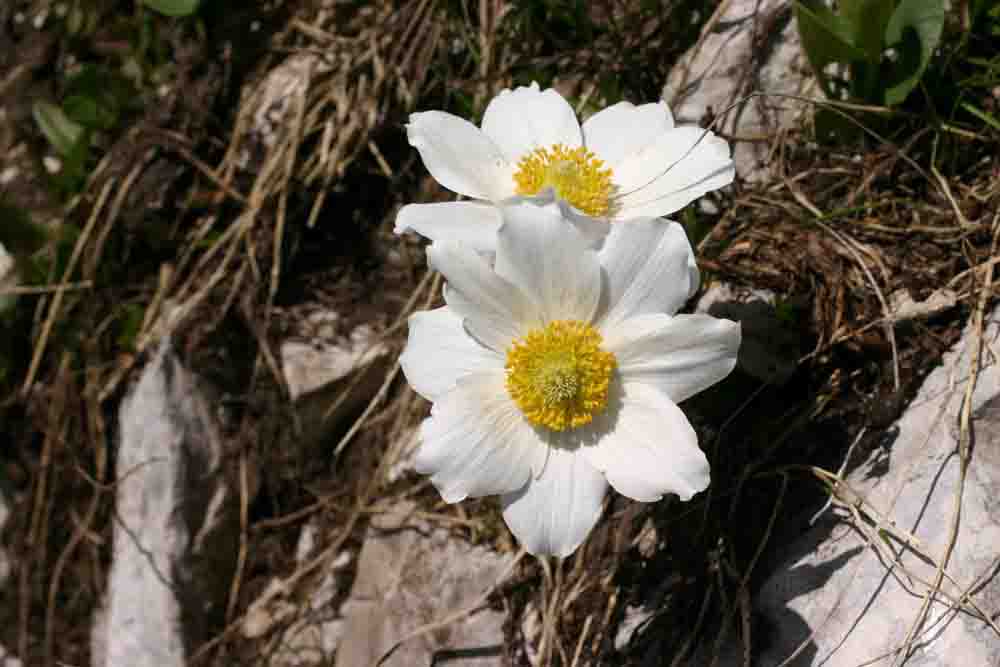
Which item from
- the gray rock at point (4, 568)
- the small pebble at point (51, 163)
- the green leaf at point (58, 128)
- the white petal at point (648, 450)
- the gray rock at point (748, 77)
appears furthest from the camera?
the small pebble at point (51, 163)

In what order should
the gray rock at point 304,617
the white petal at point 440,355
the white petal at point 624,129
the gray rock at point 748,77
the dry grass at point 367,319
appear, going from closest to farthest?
the white petal at point 440,355, the white petal at point 624,129, the dry grass at point 367,319, the gray rock at point 748,77, the gray rock at point 304,617

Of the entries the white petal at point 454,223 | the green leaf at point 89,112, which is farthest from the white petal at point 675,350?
the green leaf at point 89,112

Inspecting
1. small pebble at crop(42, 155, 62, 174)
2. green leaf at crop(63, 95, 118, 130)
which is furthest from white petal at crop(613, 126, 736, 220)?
small pebble at crop(42, 155, 62, 174)

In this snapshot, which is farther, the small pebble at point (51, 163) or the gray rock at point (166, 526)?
the small pebble at point (51, 163)

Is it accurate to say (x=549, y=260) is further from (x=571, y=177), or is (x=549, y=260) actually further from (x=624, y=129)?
(x=624, y=129)

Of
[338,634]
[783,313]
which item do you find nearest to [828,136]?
[783,313]

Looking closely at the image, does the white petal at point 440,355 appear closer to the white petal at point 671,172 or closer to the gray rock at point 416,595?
the white petal at point 671,172

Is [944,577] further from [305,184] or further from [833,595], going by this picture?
[305,184]

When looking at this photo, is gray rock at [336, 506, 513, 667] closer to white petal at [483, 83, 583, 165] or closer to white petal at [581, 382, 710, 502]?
white petal at [581, 382, 710, 502]

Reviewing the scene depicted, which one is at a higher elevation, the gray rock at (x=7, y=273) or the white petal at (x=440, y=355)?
the white petal at (x=440, y=355)
